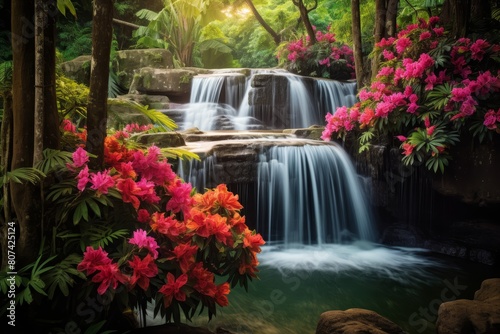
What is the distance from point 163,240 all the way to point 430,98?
517cm

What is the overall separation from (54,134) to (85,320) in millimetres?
1013

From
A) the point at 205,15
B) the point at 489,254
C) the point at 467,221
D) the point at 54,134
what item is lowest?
the point at 489,254

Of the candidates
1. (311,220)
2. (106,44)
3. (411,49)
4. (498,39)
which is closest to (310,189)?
(311,220)

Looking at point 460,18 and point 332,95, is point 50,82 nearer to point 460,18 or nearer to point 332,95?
point 460,18

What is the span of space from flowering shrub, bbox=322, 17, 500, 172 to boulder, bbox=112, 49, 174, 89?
751 centimetres

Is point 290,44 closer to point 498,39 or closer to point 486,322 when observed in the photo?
point 498,39

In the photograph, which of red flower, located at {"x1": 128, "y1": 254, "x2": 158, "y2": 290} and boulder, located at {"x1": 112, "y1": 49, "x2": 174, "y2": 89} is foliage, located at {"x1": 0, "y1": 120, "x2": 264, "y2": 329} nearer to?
red flower, located at {"x1": 128, "y1": 254, "x2": 158, "y2": 290}

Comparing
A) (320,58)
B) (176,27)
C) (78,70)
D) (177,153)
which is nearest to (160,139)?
(177,153)

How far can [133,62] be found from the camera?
12.5 m

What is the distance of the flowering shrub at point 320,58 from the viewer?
12.2 metres

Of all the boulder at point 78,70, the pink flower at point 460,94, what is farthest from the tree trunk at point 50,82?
the boulder at point 78,70

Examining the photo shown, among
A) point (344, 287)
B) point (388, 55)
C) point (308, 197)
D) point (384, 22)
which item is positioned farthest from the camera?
point (384, 22)

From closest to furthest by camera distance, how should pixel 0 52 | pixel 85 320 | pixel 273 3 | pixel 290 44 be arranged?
pixel 85 320 < pixel 0 52 < pixel 290 44 < pixel 273 3

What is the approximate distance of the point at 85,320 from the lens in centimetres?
200
